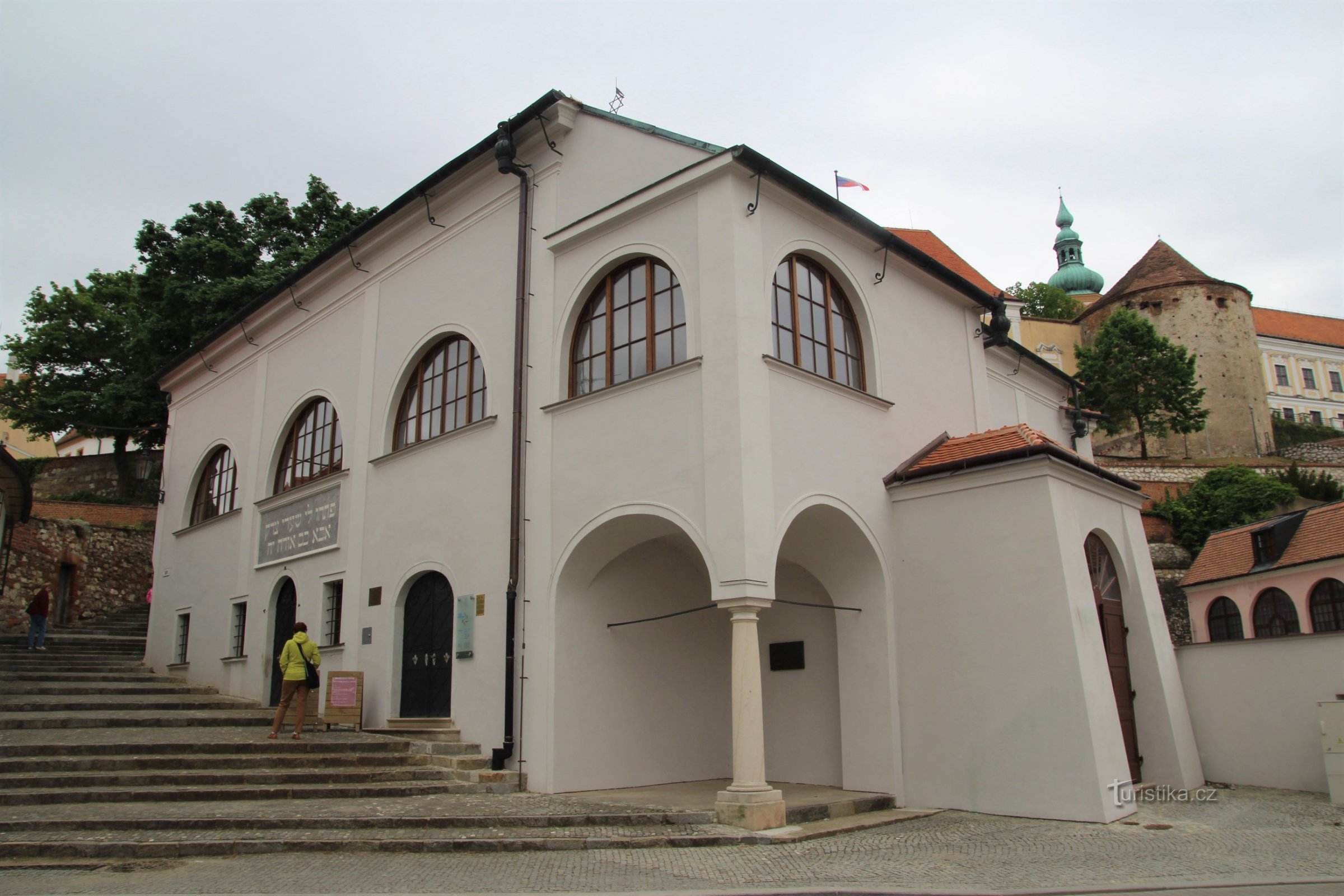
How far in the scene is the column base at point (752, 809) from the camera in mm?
8430

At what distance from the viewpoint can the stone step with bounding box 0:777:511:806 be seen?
9.43m

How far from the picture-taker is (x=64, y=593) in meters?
23.6

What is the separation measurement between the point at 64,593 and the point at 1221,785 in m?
24.9

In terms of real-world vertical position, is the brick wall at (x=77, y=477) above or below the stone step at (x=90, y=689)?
above

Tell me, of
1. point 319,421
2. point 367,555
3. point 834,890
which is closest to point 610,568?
point 367,555

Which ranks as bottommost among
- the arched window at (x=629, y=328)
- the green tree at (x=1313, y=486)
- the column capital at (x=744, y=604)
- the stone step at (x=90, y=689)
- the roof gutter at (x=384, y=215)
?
the stone step at (x=90, y=689)

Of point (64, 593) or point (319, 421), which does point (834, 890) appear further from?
point (64, 593)

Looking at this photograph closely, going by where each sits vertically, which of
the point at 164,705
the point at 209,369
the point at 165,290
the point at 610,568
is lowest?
the point at 164,705

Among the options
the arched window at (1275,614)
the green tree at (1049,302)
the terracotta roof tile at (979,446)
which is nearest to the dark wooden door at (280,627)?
the terracotta roof tile at (979,446)

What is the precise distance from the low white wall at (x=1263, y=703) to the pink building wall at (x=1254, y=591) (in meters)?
8.99

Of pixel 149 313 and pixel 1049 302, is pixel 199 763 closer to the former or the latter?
pixel 149 313

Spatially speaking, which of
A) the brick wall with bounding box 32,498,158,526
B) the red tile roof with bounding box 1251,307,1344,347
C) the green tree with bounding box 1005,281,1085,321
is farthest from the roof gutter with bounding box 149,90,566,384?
the red tile roof with bounding box 1251,307,1344,347

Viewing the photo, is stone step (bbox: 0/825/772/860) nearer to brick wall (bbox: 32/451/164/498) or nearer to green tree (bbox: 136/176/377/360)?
green tree (bbox: 136/176/377/360)

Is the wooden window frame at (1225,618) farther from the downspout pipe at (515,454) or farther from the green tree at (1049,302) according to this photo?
the green tree at (1049,302)
